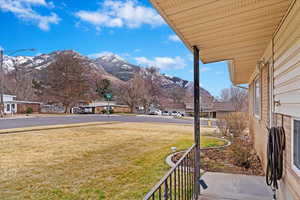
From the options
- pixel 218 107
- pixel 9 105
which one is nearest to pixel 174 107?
pixel 218 107

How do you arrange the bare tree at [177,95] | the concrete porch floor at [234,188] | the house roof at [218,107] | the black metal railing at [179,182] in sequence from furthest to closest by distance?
the bare tree at [177,95] → the house roof at [218,107] → the concrete porch floor at [234,188] → the black metal railing at [179,182]

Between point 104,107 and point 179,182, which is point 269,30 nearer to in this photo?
point 179,182

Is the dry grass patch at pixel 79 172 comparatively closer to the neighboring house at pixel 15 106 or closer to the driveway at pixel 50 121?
the driveway at pixel 50 121

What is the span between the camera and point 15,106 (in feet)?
90.4

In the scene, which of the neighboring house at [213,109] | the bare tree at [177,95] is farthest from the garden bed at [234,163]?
the bare tree at [177,95]

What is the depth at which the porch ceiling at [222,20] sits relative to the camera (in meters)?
1.78

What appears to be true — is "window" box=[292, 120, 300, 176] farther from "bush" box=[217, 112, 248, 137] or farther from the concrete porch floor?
"bush" box=[217, 112, 248, 137]

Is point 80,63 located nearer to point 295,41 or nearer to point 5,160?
point 5,160

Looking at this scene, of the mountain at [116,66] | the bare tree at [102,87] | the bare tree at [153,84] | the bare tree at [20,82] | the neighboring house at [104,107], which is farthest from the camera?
the mountain at [116,66]

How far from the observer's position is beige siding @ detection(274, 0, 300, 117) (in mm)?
1729

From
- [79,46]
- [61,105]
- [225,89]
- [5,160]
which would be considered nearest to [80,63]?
[61,105]

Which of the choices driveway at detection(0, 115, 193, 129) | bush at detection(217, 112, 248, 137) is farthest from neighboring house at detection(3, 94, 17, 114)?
bush at detection(217, 112, 248, 137)

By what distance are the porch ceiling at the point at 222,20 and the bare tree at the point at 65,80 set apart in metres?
29.6

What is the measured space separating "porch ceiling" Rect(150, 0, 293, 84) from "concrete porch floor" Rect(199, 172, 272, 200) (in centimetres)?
224
